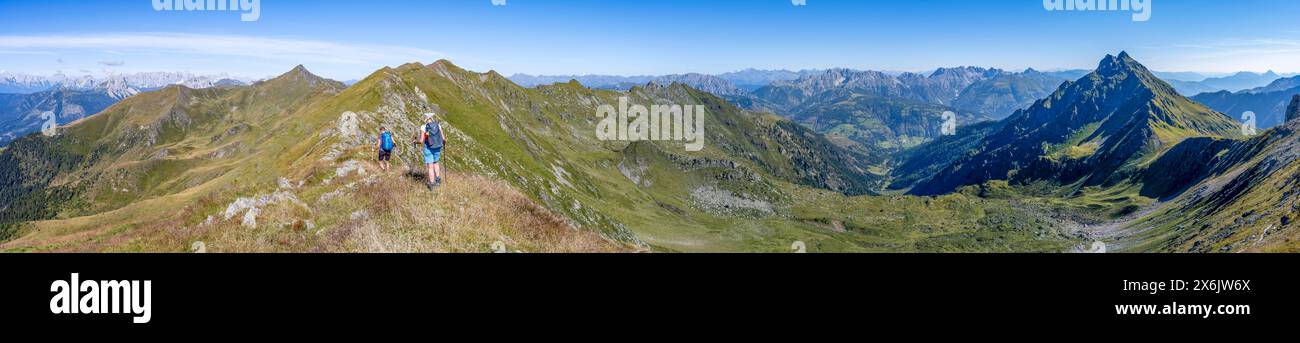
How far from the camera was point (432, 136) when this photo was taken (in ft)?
100.0

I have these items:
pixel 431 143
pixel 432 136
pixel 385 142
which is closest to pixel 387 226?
pixel 431 143

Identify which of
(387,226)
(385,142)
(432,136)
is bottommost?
(387,226)

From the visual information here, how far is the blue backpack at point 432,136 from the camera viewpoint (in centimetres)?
3027

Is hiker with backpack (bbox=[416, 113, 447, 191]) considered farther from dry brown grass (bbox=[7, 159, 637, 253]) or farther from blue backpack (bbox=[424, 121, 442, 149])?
dry brown grass (bbox=[7, 159, 637, 253])

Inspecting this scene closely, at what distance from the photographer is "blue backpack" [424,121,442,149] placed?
1192 inches

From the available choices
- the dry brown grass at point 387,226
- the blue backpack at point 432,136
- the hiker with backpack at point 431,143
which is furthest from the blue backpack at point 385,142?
the blue backpack at point 432,136

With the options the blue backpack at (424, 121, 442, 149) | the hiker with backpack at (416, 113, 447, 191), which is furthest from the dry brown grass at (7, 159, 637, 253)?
the blue backpack at (424, 121, 442, 149)

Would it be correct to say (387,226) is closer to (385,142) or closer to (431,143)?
(431,143)
